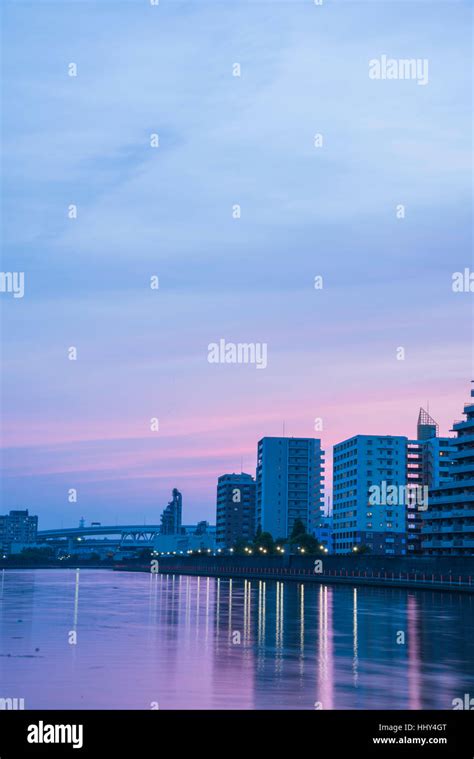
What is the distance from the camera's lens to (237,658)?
44562 mm

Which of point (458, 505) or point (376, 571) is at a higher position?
point (458, 505)

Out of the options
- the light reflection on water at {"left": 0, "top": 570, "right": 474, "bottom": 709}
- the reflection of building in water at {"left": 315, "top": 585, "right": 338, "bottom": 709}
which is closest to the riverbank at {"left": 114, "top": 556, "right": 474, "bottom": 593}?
the light reflection on water at {"left": 0, "top": 570, "right": 474, "bottom": 709}

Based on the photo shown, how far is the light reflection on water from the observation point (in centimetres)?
3341

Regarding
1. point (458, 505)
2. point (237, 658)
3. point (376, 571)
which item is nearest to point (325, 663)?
point (237, 658)

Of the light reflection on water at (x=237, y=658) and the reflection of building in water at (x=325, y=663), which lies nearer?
the reflection of building in water at (x=325, y=663)

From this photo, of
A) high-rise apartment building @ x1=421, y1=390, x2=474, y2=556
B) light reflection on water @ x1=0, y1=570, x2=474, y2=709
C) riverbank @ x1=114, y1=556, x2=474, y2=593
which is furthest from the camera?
high-rise apartment building @ x1=421, y1=390, x2=474, y2=556

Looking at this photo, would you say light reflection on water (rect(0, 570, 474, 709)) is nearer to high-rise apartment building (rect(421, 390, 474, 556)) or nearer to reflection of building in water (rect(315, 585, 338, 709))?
reflection of building in water (rect(315, 585, 338, 709))

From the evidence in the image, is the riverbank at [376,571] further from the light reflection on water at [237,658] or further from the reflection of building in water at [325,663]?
the reflection of building in water at [325,663]

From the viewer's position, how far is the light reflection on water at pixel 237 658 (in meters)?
33.4

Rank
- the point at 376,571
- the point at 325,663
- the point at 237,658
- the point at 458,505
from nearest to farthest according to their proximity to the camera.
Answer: the point at 325,663
the point at 237,658
the point at 376,571
the point at 458,505

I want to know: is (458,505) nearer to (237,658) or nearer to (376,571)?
(376,571)

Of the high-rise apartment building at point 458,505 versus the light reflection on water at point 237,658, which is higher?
the high-rise apartment building at point 458,505

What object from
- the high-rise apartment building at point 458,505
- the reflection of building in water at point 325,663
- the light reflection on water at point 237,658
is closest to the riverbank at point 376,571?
the high-rise apartment building at point 458,505

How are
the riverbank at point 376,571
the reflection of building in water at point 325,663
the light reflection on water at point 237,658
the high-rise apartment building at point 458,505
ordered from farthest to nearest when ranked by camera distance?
the high-rise apartment building at point 458,505, the riverbank at point 376,571, the light reflection on water at point 237,658, the reflection of building in water at point 325,663
